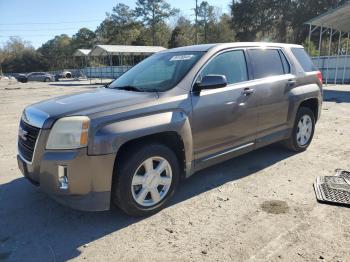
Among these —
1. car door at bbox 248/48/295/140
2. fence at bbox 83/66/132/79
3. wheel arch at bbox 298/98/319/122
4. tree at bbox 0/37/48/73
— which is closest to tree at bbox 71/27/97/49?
tree at bbox 0/37/48/73

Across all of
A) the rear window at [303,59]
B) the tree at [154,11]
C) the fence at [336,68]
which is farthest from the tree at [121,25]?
the rear window at [303,59]

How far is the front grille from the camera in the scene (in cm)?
352

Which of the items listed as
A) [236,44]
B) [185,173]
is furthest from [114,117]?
[236,44]

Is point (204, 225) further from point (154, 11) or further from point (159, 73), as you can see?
point (154, 11)

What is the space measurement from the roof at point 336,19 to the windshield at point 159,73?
1647 cm

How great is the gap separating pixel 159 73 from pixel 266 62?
67.9 inches

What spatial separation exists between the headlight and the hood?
0.26 feet

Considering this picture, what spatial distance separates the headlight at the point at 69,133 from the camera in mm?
3264

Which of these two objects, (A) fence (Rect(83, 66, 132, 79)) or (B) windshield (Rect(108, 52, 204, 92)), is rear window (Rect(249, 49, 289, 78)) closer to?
(B) windshield (Rect(108, 52, 204, 92))

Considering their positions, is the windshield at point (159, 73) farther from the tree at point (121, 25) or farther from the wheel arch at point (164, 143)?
the tree at point (121, 25)

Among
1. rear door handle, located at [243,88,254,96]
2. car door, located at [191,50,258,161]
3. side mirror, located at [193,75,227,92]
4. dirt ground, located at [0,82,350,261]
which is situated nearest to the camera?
dirt ground, located at [0,82,350,261]

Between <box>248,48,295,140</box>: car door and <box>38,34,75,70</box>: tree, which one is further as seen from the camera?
<box>38,34,75,70</box>: tree

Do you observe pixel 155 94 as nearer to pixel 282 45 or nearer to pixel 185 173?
pixel 185 173

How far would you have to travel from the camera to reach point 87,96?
4.14 meters
